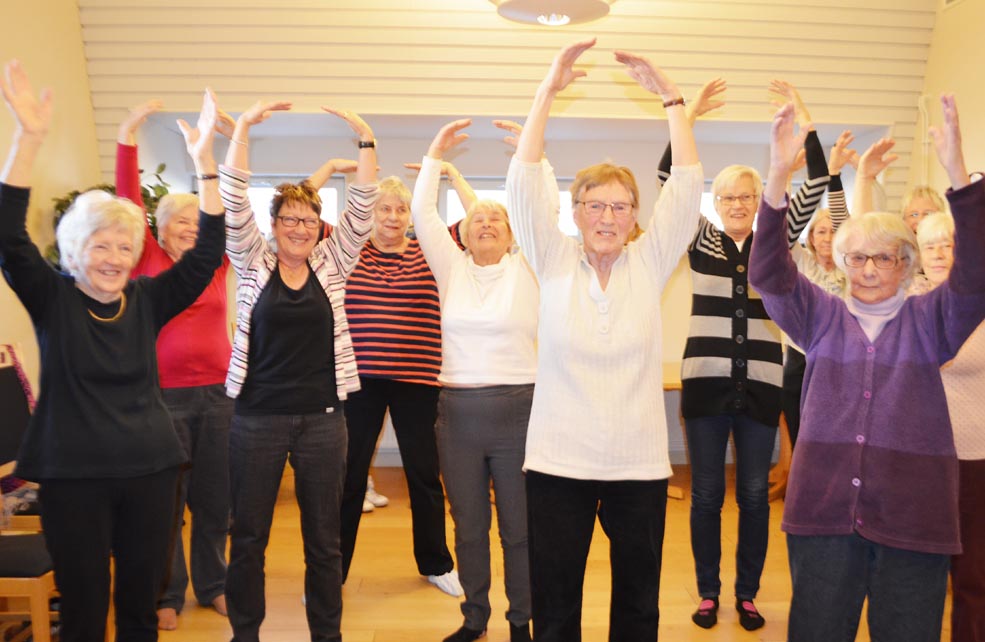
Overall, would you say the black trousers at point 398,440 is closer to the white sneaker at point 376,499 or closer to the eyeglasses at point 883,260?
the white sneaker at point 376,499

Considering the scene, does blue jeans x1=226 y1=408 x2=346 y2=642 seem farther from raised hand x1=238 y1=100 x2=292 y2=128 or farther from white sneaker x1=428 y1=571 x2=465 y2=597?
raised hand x1=238 y1=100 x2=292 y2=128

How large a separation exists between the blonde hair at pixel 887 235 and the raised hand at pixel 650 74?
56 cm

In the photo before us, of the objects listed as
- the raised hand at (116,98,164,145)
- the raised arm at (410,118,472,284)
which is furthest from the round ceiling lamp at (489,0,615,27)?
the raised hand at (116,98,164,145)

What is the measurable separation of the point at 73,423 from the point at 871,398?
195cm

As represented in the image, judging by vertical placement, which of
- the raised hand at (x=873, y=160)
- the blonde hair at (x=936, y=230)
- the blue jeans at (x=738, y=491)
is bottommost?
the blue jeans at (x=738, y=491)

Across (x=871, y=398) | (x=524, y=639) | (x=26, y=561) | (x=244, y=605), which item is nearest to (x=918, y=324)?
(x=871, y=398)

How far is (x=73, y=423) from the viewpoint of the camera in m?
1.90

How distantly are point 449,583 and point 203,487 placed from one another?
1091mm

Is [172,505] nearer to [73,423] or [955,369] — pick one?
[73,423]

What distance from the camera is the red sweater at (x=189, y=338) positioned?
110 inches

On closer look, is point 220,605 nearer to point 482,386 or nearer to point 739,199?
point 482,386

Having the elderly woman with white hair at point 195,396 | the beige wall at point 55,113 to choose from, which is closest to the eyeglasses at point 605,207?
the elderly woman with white hair at point 195,396

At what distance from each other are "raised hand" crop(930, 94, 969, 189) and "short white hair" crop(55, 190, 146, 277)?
6.47ft

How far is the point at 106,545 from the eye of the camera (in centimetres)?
Result: 193
